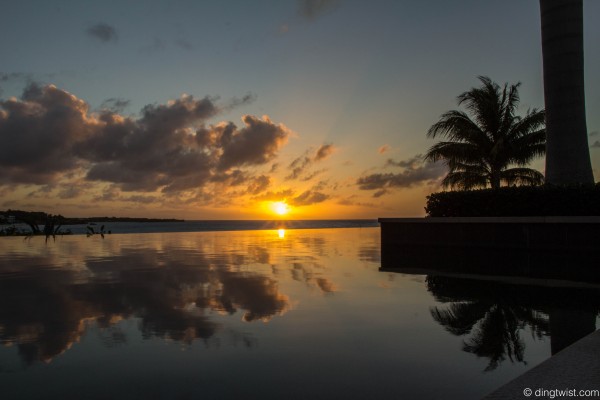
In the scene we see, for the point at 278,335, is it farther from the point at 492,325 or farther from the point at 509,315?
the point at 509,315

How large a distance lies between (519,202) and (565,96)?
4.32 metres

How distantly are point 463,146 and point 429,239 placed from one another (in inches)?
353

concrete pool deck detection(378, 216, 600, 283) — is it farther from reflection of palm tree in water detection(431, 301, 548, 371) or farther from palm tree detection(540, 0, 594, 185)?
reflection of palm tree in water detection(431, 301, 548, 371)

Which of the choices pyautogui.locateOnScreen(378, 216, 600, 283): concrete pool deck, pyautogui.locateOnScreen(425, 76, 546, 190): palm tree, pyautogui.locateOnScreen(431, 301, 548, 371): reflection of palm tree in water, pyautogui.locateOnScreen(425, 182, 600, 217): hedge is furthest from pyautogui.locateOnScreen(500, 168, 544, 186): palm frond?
pyautogui.locateOnScreen(431, 301, 548, 371): reflection of palm tree in water

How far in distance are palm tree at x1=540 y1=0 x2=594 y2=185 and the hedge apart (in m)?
1.27

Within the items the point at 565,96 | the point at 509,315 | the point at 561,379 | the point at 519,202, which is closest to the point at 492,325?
the point at 509,315

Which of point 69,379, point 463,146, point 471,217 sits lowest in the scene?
point 69,379

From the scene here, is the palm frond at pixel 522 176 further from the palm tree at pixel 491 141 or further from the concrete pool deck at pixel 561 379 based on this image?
the concrete pool deck at pixel 561 379

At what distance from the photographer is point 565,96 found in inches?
669

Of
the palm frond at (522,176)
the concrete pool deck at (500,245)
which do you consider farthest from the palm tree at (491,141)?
the concrete pool deck at (500,245)

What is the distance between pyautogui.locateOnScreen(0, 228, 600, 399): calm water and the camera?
379 centimetres

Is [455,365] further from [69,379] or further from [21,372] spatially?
[21,372]

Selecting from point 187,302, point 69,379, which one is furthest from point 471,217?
point 69,379

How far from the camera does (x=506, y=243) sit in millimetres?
16719
